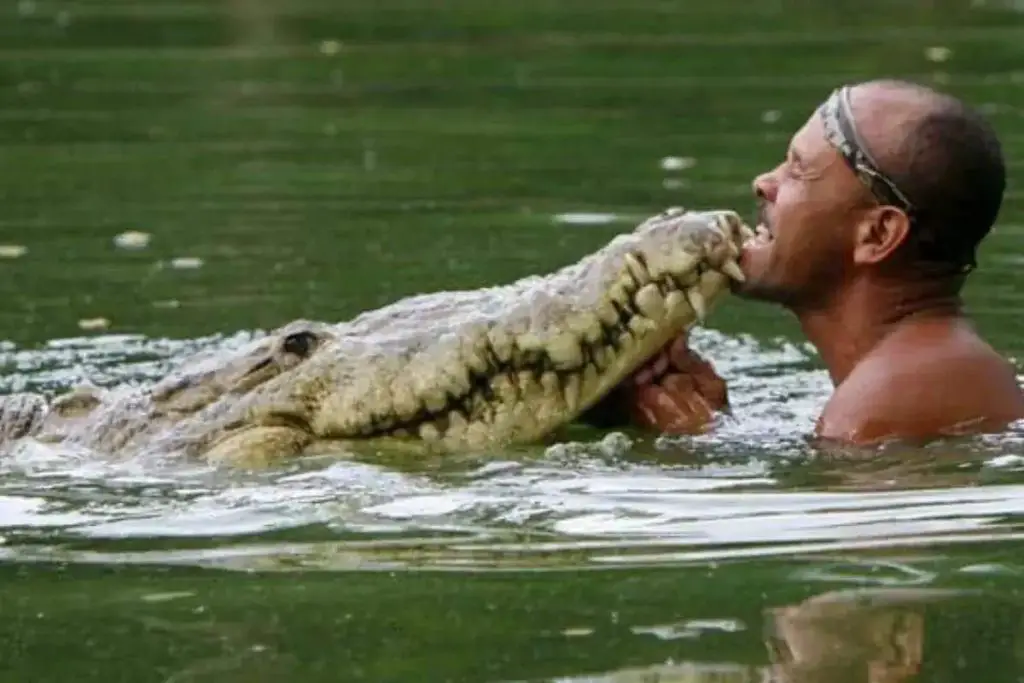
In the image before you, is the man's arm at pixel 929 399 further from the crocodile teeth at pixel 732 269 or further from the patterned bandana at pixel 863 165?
the crocodile teeth at pixel 732 269

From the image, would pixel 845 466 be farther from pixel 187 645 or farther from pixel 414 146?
pixel 414 146

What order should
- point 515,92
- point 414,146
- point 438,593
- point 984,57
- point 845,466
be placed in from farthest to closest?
point 984,57
point 515,92
point 414,146
point 845,466
point 438,593

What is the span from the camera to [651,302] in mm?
7508

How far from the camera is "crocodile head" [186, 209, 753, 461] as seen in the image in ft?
24.6

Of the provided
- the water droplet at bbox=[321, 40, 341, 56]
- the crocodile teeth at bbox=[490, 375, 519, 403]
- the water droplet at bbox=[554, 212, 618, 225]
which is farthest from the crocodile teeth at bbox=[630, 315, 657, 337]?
the water droplet at bbox=[321, 40, 341, 56]

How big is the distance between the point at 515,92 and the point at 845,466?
31.6ft

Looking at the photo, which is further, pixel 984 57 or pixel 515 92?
pixel 984 57

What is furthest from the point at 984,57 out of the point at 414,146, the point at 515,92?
the point at 414,146

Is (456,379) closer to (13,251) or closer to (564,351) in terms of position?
(564,351)

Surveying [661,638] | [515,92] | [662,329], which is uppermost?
[515,92]

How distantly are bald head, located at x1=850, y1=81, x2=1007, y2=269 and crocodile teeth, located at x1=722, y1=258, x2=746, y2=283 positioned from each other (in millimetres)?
495

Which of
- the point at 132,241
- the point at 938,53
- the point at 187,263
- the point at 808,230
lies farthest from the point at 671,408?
the point at 938,53

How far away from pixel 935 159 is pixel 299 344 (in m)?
1.90

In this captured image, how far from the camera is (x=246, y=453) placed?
752 centimetres
